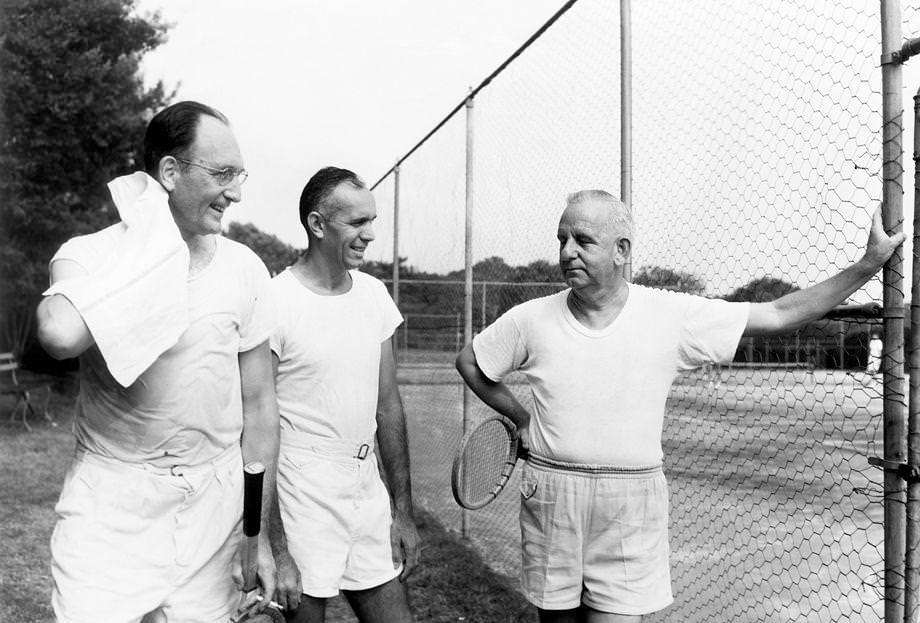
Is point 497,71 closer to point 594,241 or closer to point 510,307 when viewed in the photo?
point 510,307

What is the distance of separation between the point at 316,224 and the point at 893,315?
1.99 metres

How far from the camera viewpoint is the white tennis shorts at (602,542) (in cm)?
284

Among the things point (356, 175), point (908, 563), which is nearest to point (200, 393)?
point (356, 175)

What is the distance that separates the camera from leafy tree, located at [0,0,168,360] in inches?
646

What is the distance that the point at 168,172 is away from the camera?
2492mm

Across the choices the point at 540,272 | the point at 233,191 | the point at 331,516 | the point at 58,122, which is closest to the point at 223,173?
the point at 233,191

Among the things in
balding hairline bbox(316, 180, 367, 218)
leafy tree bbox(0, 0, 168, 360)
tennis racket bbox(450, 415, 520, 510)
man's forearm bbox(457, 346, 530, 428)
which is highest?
leafy tree bbox(0, 0, 168, 360)

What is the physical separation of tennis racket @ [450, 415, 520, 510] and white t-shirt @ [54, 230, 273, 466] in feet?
3.86

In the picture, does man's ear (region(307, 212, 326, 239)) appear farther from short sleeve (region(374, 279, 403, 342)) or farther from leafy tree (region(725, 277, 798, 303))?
leafy tree (region(725, 277, 798, 303))

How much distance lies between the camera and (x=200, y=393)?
2.50 metres

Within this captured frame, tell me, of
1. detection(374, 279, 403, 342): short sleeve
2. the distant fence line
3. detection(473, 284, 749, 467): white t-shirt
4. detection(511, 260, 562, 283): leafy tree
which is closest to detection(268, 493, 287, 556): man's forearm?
detection(374, 279, 403, 342): short sleeve

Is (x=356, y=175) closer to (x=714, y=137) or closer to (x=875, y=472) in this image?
(x=714, y=137)

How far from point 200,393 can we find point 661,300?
140cm

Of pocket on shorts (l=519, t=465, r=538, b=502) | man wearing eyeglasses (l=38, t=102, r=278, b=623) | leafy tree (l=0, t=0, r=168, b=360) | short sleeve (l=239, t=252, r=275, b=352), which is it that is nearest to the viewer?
man wearing eyeglasses (l=38, t=102, r=278, b=623)
